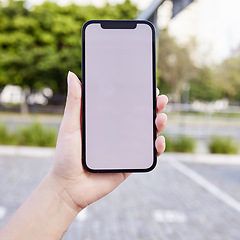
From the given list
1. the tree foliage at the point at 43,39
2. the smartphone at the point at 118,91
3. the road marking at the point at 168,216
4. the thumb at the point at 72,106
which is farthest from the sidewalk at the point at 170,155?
the tree foliage at the point at 43,39

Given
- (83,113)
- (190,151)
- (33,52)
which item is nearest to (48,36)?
(33,52)

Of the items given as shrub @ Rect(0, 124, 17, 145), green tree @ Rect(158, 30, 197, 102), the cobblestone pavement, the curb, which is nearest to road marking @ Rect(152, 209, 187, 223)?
the cobblestone pavement

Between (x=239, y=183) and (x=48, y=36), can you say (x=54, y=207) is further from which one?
(x=48, y=36)

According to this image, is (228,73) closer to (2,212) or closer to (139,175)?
(139,175)

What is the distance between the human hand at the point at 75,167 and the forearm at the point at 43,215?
0.04 ft

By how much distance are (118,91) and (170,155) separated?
27.8ft

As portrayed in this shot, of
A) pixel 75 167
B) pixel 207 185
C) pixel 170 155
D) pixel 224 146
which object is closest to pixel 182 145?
pixel 170 155

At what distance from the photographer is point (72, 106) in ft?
4.30

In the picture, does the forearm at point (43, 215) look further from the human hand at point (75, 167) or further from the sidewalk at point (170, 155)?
the sidewalk at point (170, 155)

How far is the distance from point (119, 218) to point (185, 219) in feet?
3.11

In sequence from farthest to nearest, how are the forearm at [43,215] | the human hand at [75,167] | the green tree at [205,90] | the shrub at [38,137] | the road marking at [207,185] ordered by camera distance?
the green tree at [205,90], the shrub at [38,137], the road marking at [207,185], the human hand at [75,167], the forearm at [43,215]

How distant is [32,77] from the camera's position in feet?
87.8

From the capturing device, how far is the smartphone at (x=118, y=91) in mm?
1392

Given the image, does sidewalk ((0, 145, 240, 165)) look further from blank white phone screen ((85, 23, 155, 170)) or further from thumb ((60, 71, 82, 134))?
thumb ((60, 71, 82, 134))
